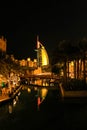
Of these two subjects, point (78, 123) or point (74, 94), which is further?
point (74, 94)

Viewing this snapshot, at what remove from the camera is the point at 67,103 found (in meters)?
43.8

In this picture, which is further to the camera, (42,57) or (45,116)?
(42,57)

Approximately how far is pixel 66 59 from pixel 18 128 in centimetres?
3396

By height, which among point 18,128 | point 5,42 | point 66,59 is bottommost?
point 18,128

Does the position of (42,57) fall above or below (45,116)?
above

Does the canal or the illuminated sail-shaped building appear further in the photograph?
the illuminated sail-shaped building

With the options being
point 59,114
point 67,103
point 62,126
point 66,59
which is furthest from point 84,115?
point 66,59

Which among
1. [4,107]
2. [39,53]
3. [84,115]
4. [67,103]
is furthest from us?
[39,53]

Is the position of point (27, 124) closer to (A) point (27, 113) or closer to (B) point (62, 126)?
(B) point (62, 126)

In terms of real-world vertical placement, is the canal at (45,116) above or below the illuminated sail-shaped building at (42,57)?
below

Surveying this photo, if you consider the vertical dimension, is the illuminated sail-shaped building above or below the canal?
above

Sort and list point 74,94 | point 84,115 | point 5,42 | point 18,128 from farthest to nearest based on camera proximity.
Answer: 1. point 5,42
2. point 74,94
3. point 84,115
4. point 18,128

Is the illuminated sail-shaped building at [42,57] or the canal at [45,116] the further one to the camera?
the illuminated sail-shaped building at [42,57]

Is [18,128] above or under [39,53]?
under
